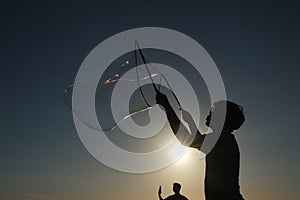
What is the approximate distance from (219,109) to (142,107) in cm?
414

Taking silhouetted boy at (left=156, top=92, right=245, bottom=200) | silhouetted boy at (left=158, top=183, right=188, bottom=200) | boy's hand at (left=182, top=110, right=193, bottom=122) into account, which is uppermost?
silhouetted boy at (left=158, top=183, right=188, bottom=200)

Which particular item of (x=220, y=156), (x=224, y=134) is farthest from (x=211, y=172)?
(x=224, y=134)

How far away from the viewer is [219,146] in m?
3.84

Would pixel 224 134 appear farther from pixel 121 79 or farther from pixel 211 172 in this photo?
pixel 121 79

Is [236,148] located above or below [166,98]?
below

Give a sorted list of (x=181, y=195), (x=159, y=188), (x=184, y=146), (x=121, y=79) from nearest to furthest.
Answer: (x=184, y=146)
(x=159, y=188)
(x=121, y=79)
(x=181, y=195)

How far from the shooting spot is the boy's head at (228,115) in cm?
397

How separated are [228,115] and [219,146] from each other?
1.26 ft

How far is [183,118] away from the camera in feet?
12.8

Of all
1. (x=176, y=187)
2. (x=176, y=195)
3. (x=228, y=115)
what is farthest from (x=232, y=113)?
(x=176, y=195)

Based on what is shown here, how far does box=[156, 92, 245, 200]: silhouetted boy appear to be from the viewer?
3734mm

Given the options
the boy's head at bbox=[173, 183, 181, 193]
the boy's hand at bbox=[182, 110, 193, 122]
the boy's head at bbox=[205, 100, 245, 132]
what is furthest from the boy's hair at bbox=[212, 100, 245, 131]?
the boy's head at bbox=[173, 183, 181, 193]

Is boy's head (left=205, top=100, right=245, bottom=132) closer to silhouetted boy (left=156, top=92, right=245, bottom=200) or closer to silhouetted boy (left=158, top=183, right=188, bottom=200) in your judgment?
silhouetted boy (left=156, top=92, right=245, bottom=200)

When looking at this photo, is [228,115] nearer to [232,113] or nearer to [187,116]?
[232,113]
